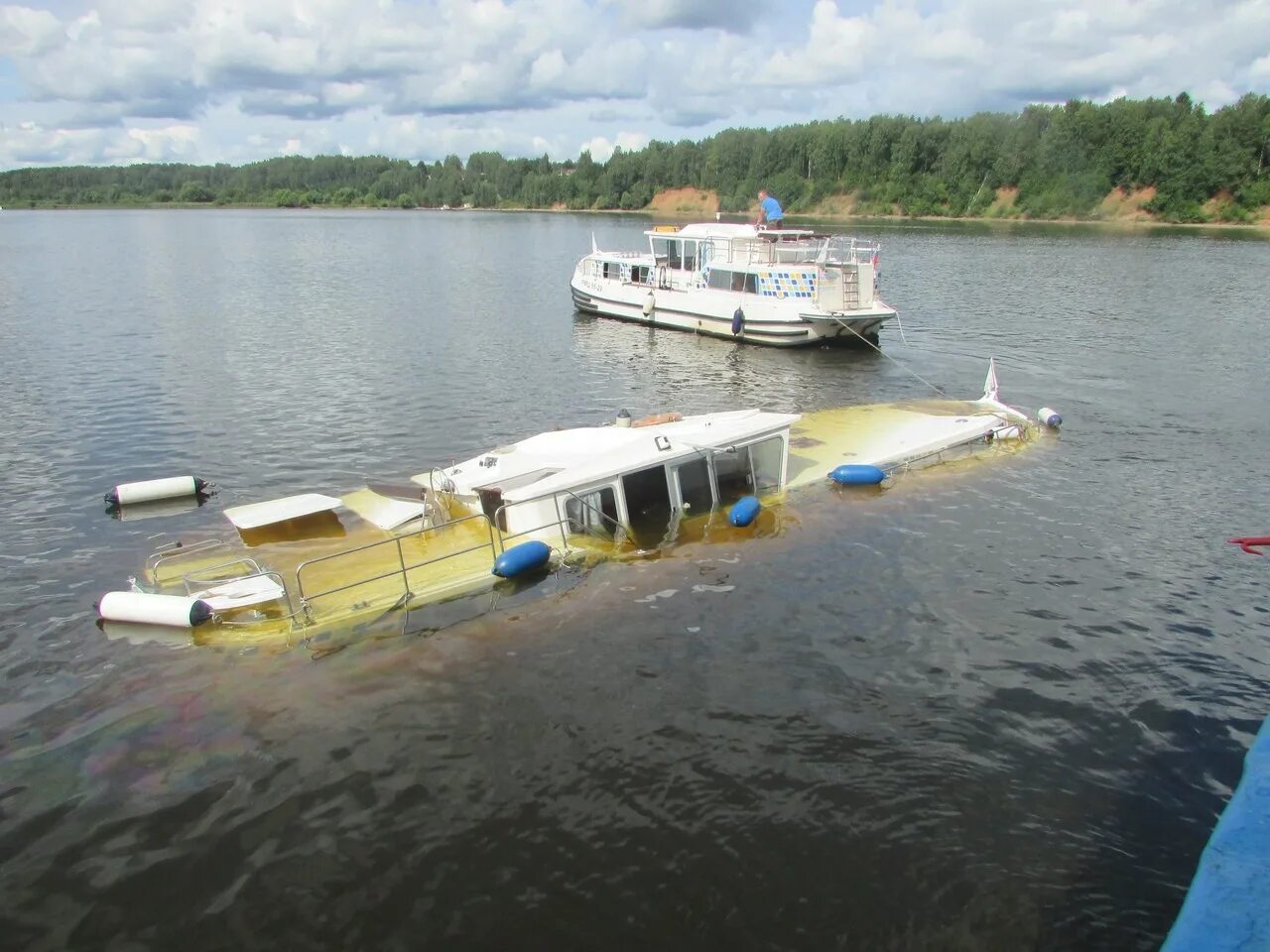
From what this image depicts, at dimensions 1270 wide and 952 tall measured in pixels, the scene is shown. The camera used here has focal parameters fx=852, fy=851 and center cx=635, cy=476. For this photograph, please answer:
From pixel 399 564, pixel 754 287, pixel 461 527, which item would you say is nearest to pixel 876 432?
pixel 461 527

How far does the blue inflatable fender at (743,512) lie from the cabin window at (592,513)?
3347mm

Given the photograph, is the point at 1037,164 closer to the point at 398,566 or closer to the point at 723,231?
the point at 723,231

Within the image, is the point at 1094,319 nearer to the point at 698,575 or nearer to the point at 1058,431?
the point at 1058,431

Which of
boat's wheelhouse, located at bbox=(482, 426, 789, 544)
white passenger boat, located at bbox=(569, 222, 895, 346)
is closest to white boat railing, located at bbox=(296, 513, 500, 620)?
Result: boat's wheelhouse, located at bbox=(482, 426, 789, 544)

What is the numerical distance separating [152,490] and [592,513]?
554 inches

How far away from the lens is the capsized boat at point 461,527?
17.6 meters

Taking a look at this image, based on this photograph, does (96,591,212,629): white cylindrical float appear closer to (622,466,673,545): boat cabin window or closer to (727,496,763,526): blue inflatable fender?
(622,466,673,545): boat cabin window

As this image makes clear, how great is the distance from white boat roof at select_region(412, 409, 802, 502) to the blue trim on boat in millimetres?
13000

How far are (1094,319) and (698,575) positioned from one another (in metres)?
48.6

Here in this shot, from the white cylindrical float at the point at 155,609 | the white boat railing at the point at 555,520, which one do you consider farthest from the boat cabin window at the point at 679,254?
the white cylindrical float at the point at 155,609

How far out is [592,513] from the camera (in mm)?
20656

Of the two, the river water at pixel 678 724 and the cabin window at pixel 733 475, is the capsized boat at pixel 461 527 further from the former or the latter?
the river water at pixel 678 724

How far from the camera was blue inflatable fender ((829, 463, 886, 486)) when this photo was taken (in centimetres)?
2584

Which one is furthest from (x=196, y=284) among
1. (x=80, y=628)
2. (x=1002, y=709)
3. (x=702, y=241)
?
(x=1002, y=709)
